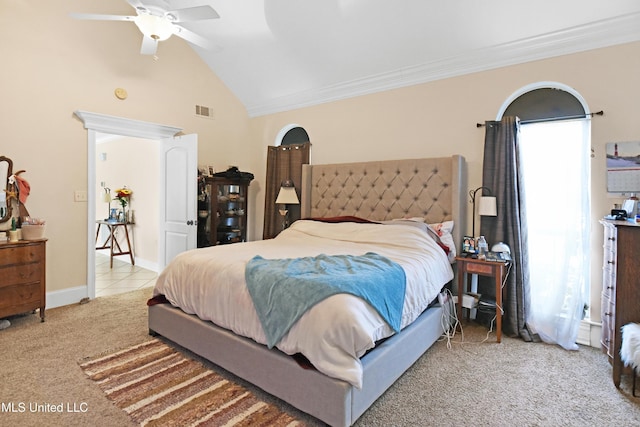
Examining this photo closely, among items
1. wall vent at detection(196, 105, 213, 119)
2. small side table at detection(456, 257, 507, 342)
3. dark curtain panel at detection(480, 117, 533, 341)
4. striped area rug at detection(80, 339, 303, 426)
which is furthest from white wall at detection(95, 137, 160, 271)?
dark curtain panel at detection(480, 117, 533, 341)

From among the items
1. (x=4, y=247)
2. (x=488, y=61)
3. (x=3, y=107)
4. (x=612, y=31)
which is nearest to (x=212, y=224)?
(x=4, y=247)

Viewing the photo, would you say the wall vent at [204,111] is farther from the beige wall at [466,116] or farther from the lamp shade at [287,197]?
the lamp shade at [287,197]

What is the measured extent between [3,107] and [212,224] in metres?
2.34

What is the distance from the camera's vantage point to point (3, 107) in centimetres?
319

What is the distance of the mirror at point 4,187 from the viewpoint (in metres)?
3.14

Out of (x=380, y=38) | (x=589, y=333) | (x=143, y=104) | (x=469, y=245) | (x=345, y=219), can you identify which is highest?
(x=380, y=38)

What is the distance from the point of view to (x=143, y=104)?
13.6 ft

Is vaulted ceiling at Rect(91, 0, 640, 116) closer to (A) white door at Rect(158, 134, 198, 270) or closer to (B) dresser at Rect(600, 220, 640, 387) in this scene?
(A) white door at Rect(158, 134, 198, 270)

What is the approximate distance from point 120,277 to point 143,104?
2513mm

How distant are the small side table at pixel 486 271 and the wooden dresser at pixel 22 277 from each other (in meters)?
3.83

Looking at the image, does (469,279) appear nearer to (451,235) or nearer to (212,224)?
(451,235)

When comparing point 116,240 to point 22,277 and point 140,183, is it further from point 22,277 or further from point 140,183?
point 22,277

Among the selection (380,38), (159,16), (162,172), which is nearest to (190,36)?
(159,16)

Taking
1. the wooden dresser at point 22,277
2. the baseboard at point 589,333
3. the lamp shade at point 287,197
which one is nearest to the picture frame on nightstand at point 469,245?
the baseboard at point 589,333
